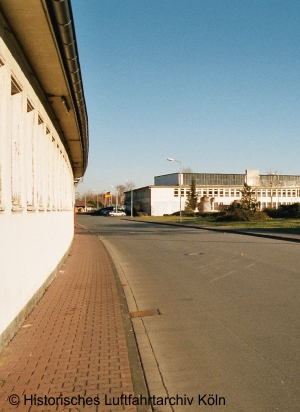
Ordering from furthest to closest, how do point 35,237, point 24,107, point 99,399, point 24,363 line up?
point 35,237
point 24,107
point 24,363
point 99,399

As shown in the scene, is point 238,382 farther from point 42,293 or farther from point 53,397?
point 42,293

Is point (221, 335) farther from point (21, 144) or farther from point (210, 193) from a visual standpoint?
point (210, 193)

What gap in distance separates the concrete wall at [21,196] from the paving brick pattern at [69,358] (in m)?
0.30

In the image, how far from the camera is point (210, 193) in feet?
323

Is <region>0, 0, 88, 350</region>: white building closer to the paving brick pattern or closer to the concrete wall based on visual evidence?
the concrete wall

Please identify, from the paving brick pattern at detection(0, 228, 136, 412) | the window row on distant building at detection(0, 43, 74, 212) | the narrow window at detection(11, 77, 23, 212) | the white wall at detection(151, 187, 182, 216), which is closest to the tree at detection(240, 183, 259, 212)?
the white wall at detection(151, 187, 182, 216)

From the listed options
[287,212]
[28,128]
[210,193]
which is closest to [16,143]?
[28,128]

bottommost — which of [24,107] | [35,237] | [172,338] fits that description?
[172,338]

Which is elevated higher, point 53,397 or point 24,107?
point 24,107

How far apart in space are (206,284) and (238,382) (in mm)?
6056

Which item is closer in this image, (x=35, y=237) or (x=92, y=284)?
(x=35, y=237)

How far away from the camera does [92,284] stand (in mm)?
10820

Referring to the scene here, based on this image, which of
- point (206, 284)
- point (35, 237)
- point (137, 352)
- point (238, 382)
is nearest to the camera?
Answer: point (238, 382)

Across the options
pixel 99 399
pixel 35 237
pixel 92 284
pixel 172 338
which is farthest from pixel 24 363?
pixel 92 284
